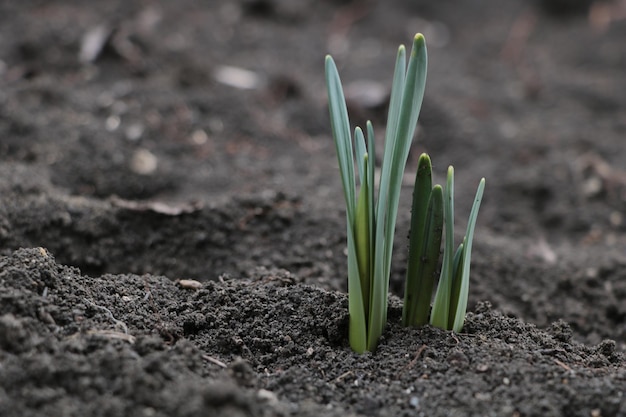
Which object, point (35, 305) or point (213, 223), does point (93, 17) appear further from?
point (35, 305)

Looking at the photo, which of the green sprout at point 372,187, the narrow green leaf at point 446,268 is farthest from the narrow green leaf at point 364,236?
the narrow green leaf at point 446,268

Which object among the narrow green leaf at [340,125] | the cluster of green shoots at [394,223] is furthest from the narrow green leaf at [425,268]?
the narrow green leaf at [340,125]

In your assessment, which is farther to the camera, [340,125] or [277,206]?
[277,206]

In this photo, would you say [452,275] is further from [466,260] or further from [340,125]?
[340,125]

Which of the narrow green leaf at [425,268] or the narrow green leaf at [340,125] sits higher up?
the narrow green leaf at [340,125]

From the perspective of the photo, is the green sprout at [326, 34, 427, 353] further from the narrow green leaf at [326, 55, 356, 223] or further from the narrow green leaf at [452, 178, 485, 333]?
the narrow green leaf at [452, 178, 485, 333]

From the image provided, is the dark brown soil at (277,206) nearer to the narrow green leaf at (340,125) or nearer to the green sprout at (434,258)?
the green sprout at (434,258)

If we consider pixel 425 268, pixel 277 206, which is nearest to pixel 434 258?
pixel 425 268

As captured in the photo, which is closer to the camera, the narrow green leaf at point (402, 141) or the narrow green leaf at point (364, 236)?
the narrow green leaf at point (402, 141)
